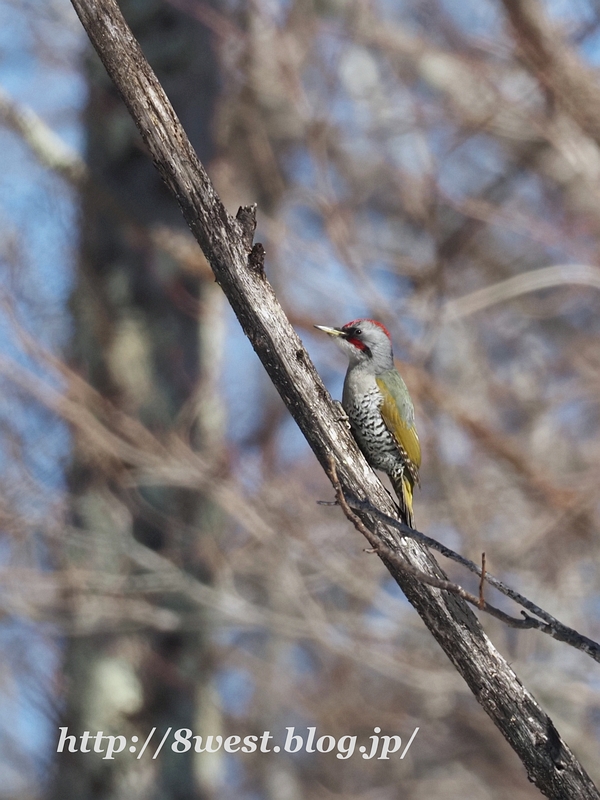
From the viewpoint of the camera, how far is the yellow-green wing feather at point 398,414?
4.25m

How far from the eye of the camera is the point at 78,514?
732 cm

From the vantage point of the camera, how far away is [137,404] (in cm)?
787

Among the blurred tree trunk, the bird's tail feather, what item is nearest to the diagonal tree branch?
the bird's tail feather

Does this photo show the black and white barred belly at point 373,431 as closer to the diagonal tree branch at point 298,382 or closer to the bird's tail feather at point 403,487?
the bird's tail feather at point 403,487

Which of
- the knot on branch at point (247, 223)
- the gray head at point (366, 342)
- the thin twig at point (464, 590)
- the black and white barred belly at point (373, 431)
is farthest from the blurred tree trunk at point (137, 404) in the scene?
the thin twig at point (464, 590)

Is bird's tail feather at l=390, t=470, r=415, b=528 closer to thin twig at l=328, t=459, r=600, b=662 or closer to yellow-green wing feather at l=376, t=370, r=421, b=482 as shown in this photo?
yellow-green wing feather at l=376, t=370, r=421, b=482

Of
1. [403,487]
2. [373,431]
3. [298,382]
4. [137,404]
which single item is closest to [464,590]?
[298,382]

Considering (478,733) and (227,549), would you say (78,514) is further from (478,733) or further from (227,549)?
(478,733)

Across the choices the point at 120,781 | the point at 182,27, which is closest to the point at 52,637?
the point at 120,781

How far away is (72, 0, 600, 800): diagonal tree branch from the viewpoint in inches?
102

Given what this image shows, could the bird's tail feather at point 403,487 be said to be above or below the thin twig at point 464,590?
above

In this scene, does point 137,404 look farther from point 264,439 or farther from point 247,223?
point 247,223

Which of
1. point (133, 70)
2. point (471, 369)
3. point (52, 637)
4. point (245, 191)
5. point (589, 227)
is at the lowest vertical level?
point (133, 70)

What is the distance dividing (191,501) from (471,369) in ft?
13.0
